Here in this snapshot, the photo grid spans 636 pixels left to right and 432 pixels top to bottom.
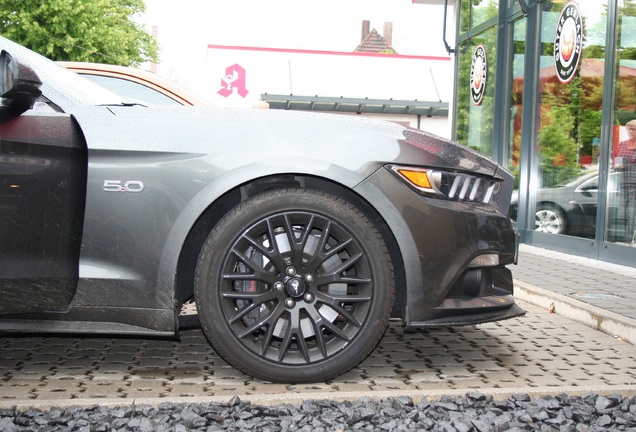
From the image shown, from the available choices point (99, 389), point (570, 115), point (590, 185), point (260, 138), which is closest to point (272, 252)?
point (260, 138)

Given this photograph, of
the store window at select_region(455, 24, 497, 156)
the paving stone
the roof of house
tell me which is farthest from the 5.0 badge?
the roof of house

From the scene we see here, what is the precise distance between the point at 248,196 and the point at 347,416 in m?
1.20

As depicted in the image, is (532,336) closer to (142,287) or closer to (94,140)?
(142,287)

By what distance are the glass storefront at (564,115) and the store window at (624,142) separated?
0.4 inches

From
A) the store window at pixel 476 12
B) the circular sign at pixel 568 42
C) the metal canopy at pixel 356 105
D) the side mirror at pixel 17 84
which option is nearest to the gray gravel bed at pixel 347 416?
the side mirror at pixel 17 84

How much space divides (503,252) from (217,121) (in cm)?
146

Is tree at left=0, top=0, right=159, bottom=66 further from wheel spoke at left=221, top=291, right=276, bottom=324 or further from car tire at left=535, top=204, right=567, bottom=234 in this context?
wheel spoke at left=221, top=291, right=276, bottom=324

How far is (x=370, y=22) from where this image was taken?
6831cm

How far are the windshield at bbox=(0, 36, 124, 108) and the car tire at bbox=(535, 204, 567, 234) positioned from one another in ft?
25.2

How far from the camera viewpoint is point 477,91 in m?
14.2

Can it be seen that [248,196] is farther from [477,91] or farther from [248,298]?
[477,91]

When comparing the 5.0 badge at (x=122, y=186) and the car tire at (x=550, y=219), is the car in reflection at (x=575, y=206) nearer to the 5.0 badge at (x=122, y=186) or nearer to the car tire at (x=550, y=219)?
the car tire at (x=550, y=219)

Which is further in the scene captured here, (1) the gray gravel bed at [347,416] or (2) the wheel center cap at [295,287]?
(2) the wheel center cap at [295,287]

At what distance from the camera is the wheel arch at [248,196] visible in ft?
11.9
